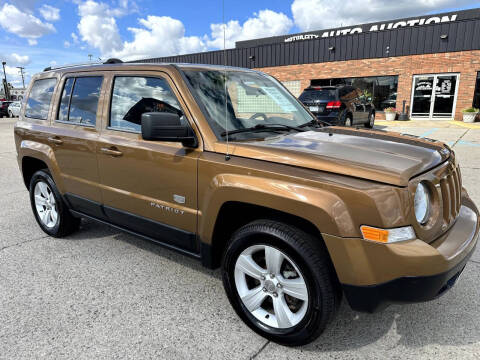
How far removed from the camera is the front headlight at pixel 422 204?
81.0 inches

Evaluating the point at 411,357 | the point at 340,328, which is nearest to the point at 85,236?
the point at 340,328

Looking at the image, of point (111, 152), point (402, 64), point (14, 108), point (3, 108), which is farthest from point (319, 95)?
point (3, 108)

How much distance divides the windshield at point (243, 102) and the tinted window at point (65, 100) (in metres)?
1.56

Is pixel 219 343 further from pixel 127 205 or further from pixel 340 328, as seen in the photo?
pixel 127 205

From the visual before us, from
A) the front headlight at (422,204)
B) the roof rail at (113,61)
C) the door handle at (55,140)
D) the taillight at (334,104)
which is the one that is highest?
the roof rail at (113,61)

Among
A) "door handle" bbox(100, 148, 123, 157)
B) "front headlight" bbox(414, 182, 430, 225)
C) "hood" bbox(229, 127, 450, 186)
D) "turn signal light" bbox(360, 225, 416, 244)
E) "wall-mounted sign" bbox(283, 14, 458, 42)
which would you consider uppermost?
"wall-mounted sign" bbox(283, 14, 458, 42)

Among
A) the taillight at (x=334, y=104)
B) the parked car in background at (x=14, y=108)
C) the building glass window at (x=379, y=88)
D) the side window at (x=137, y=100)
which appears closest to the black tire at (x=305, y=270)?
the side window at (x=137, y=100)

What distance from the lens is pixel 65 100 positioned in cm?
379

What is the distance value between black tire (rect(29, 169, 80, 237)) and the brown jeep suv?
33 cm

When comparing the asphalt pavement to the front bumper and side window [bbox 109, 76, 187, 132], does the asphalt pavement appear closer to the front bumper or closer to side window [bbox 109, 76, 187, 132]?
the front bumper

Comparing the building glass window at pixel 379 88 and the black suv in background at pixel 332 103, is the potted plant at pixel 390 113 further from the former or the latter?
the black suv in background at pixel 332 103

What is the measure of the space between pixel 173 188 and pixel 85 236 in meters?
2.06

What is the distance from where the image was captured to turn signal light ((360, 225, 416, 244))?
1.93 metres

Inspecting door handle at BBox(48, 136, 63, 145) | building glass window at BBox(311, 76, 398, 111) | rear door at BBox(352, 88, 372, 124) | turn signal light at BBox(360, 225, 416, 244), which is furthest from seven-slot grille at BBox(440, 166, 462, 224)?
building glass window at BBox(311, 76, 398, 111)
